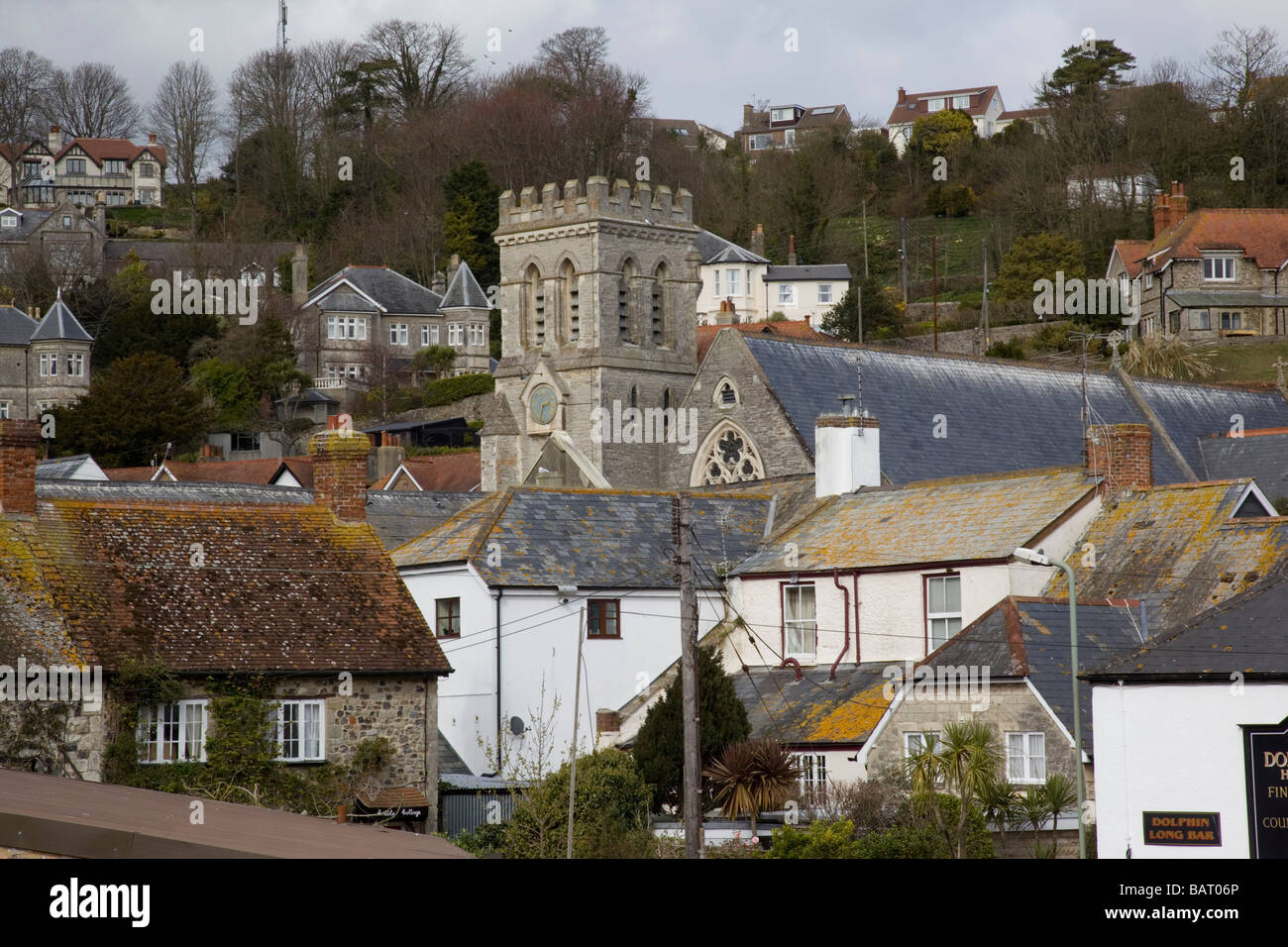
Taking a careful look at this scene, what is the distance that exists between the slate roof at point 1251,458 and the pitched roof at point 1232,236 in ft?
89.0

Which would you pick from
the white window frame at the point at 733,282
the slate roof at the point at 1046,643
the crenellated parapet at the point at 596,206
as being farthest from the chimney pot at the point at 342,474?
the white window frame at the point at 733,282

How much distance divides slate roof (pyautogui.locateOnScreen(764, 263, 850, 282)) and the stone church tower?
109ft

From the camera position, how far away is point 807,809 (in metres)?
27.0

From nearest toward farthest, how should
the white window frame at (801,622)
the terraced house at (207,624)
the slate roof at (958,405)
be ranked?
1. the terraced house at (207,624)
2. the white window frame at (801,622)
3. the slate roof at (958,405)

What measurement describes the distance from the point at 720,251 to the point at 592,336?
132ft

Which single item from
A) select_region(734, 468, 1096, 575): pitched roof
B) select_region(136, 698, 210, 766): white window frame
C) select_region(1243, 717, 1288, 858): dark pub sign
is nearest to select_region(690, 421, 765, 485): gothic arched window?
select_region(734, 468, 1096, 575): pitched roof

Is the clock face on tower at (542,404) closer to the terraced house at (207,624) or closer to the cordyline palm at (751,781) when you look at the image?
the terraced house at (207,624)

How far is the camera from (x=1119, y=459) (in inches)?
1347

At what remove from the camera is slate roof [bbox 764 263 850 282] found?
100 metres

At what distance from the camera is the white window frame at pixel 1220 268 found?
79688 mm

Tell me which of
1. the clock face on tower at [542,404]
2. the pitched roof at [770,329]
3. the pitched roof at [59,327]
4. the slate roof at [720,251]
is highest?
the slate roof at [720,251]
